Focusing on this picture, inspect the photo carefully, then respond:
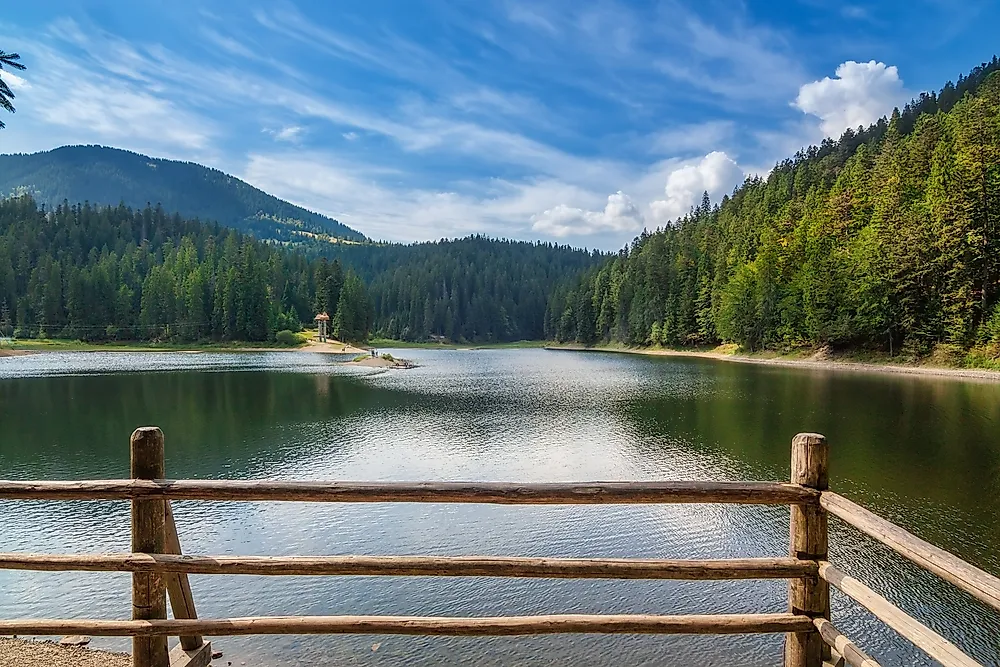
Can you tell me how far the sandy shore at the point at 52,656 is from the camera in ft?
18.9

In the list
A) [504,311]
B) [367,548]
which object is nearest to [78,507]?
[367,548]

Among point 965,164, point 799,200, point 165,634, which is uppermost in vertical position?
point 799,200

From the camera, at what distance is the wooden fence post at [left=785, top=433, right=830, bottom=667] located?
4348mm

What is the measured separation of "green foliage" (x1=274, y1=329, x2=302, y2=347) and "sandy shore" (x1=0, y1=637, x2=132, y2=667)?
109 meters

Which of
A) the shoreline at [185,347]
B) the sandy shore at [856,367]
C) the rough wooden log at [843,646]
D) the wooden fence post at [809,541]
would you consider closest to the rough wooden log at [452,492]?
the wooden fence post at [809,541]

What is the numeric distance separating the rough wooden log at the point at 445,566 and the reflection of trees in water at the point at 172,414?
14.0m

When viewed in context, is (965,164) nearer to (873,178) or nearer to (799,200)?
(873,178)

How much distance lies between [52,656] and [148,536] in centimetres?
291

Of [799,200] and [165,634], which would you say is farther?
[799,200]

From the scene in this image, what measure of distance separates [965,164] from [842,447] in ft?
154

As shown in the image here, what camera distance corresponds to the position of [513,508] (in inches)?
542

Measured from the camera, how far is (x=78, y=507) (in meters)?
13.5

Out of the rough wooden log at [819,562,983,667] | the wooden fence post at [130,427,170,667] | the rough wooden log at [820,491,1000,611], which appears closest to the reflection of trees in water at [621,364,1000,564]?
the rough wooden log at [819,562,983,667]

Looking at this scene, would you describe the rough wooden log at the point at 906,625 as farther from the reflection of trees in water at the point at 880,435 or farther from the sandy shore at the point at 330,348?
the sandy shore at the point at 330,348
